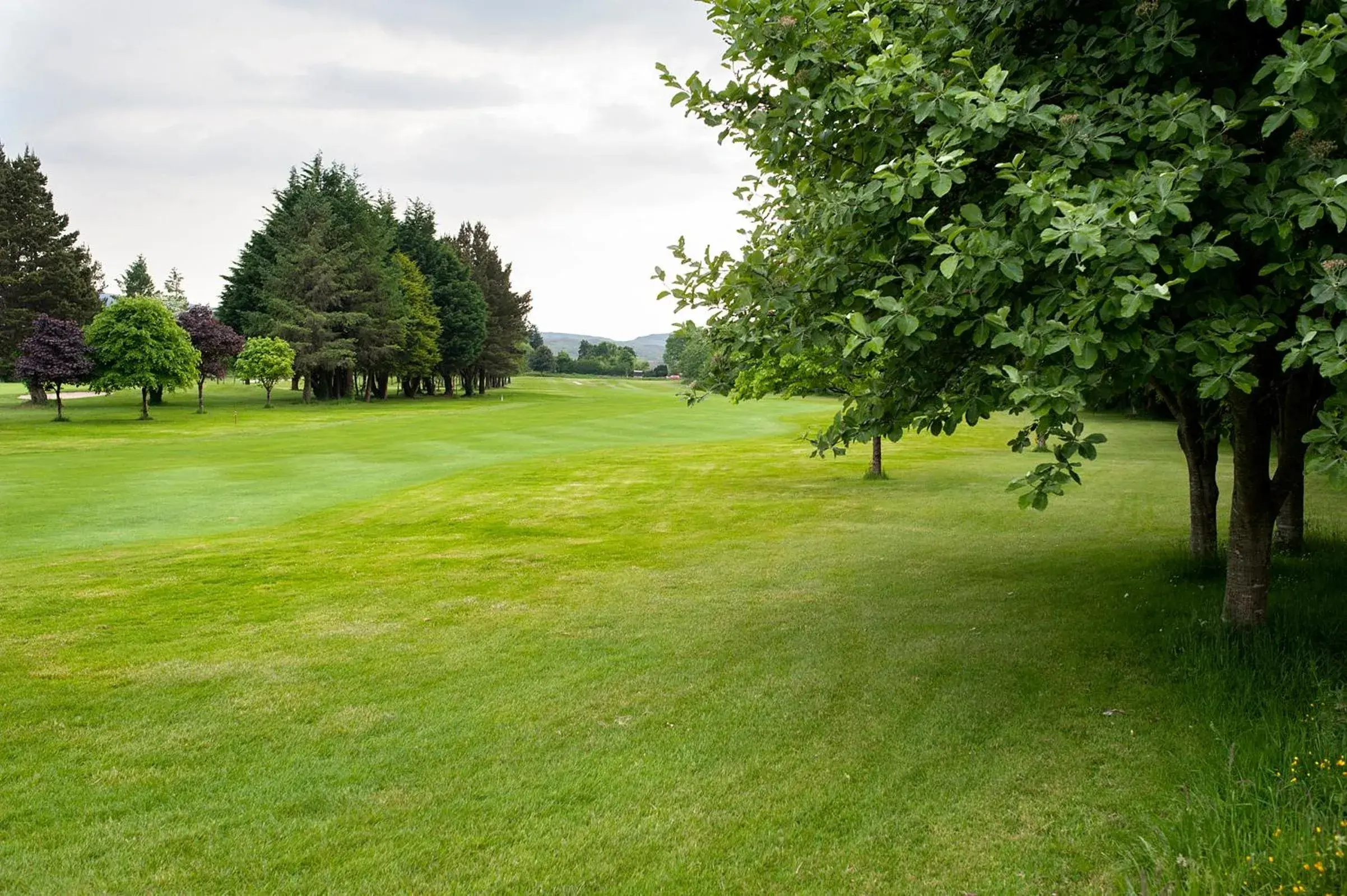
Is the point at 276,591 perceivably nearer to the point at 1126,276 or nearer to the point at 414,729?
the point at 414,729

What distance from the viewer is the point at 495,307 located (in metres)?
93.2

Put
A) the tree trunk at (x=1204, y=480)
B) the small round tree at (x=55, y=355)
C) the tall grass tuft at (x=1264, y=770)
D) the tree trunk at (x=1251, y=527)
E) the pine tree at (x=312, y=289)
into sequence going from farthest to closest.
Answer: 1. the pine tree at (x=312, y=289)
2. the small round tree at (x=55, y=355)
3. the tree trunk at (x=1204, y=480)
4. the tree trunk at (x=1251, y=527)
5. the tall grass tuft at (x=1264, y=770)

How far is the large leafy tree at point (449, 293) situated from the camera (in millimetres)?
81500

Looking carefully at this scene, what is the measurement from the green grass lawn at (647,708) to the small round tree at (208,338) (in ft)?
170

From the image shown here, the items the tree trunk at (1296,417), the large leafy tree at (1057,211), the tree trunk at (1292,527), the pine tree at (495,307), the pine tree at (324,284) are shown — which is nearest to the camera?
the large leafy tree at (1057,211)

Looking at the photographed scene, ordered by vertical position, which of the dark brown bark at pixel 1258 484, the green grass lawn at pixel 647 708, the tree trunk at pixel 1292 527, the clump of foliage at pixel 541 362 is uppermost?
the clump of foliage at pixel 541 362

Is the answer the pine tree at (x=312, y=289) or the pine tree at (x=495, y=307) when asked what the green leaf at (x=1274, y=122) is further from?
the pine tree at (x=495, y=307)

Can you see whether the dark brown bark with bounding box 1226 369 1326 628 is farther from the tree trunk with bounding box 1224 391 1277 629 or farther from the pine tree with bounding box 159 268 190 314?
the pine tree with bounding box 159 268 190 314

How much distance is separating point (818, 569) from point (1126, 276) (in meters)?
8.48

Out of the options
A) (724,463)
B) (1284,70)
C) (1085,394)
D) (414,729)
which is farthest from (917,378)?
(724,463)

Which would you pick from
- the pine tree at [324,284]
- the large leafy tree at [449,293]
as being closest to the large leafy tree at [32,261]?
the pine tree at [324,284]

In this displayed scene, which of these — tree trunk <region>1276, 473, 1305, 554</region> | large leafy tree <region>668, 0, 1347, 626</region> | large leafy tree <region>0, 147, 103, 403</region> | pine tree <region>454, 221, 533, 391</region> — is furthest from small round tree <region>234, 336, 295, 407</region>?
tree trunk <region>1276, 473, 1305, 554</region>

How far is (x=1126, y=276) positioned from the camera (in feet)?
14.5

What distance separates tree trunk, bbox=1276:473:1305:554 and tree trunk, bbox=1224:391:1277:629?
202 inches
